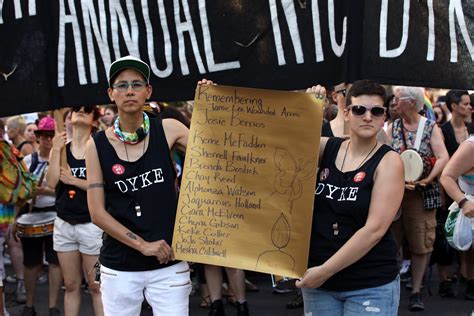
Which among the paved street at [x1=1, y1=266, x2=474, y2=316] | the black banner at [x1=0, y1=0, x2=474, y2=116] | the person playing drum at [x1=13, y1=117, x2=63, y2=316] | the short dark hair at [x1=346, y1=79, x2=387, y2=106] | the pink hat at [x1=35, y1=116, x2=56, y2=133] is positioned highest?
the black banner at [x1=0, y1=0, x2=474, y2=116]

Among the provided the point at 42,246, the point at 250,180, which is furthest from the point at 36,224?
the point at 250,180

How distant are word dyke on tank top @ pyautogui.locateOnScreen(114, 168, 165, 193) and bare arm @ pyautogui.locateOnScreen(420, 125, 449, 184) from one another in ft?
12.9

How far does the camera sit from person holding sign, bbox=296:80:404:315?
4164 millimetres

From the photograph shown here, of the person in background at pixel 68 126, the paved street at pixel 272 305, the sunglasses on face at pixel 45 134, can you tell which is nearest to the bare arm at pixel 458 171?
the paved street at pixel 272 305

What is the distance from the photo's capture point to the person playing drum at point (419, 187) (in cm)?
803

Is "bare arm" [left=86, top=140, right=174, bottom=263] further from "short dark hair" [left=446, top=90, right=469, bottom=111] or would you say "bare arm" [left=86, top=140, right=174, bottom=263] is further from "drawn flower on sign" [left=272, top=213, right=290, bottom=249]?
"short dark hair" [left=446, top=90, right=469, bottom=111]

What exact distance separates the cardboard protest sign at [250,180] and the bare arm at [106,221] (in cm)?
9

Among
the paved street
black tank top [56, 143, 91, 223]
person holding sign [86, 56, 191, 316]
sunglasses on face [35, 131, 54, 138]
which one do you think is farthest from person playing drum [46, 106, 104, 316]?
person holding sign [86, 56, 191, 316]

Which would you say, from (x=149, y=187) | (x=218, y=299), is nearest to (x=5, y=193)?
(x=218, y=299)

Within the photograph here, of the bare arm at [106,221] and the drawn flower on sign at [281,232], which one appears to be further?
the bare arm at [106,221]

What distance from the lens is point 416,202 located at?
8.12m

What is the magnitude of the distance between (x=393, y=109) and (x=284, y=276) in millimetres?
4549

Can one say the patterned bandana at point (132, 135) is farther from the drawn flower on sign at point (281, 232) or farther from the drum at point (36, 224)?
the drum at point (36, 224)

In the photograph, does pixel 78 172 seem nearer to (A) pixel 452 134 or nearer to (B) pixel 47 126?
(B) pixel 47 126
